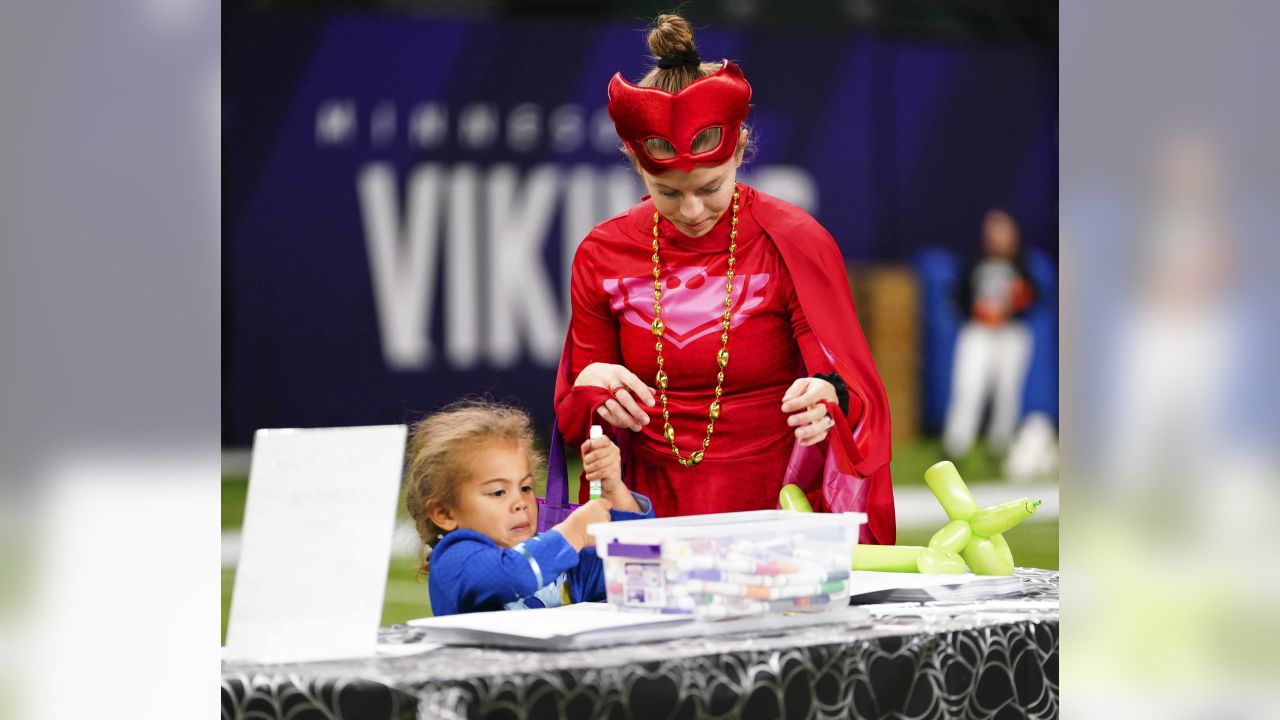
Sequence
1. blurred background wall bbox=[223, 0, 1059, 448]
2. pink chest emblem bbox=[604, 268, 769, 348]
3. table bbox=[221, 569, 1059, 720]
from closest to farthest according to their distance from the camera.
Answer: table bbox=[221, 569, 1059, 720], pink chest emblem bbox=[604, 268, 769, 348], blurred background wall bbox=[223, 0, 1059, 448]

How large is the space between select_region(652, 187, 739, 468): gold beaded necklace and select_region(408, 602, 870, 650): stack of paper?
965mm

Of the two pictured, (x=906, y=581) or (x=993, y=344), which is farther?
(x=993, y=344)

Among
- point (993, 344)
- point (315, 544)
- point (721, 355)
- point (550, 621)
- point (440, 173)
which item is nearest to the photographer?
point (315, 544)

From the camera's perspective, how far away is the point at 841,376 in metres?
2.71

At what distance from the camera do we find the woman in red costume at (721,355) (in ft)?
8.88

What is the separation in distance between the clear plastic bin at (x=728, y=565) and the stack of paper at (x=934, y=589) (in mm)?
186

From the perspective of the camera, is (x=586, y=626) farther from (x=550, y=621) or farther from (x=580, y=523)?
(x=580, y=523)

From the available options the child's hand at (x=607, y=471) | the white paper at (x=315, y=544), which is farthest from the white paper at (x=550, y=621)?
the child's hand at (x=607, y=471)

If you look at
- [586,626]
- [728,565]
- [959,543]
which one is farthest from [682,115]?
[586,626]

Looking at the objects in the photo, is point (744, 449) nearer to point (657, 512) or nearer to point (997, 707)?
point (657, 512)

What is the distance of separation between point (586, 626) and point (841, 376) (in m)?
1.15

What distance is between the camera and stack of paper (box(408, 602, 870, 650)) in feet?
5.49

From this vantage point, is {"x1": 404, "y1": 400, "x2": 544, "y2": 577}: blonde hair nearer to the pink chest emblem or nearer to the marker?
the marker

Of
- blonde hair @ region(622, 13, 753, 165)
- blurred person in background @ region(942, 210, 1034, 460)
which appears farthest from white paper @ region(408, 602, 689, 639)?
blurred person in background @ region(942, 210, 1034, 460)
